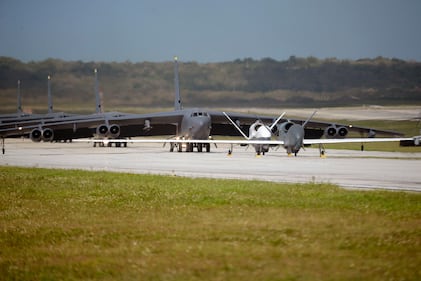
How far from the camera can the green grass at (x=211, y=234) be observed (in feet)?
27.9

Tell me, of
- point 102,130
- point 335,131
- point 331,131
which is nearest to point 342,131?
point 335,131

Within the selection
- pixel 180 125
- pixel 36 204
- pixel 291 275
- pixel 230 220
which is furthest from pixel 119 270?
pixel 180 125

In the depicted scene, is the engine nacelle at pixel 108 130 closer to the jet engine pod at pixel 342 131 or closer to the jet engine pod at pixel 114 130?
the jet engine pod at pixel 114 130

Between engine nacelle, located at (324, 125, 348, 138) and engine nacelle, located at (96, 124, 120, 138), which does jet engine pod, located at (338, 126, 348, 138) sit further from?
engine nacelle, located at (96, 124, 120, 138)

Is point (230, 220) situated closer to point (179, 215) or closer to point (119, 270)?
point (179, 215)

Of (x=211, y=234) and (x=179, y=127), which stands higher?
(x=179, y=127)

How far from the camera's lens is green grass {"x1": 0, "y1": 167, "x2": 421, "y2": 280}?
8508mm

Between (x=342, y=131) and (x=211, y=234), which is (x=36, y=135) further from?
(x=211, y=234)

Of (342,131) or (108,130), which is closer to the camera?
(342,131)

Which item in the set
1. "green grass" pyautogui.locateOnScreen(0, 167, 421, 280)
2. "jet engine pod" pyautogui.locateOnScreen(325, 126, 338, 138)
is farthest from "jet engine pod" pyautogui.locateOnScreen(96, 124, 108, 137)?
"green grass" pyautogui.locateOnScreen(0, 167, 421, 280)

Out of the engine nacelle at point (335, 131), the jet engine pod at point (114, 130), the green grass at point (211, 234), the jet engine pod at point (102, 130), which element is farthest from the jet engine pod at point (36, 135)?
the green grass at point (211, 234)

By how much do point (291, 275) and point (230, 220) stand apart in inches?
188

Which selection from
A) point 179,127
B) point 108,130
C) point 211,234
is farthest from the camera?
point 179,127

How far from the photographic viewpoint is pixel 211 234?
1112 cm
